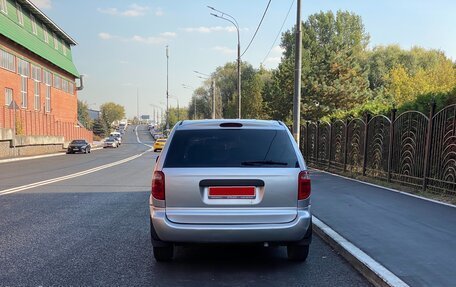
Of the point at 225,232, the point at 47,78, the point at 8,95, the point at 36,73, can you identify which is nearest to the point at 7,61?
the point at 8,95

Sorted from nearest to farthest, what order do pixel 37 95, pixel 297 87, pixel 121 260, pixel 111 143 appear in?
1. pixel 121 260
2. pixel 297 87
3. pixel 37 95
4. pixel 111 143

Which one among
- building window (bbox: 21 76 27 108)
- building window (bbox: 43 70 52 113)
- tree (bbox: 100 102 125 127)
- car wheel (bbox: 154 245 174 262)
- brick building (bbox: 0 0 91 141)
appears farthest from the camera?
tree (bbox: 100 102 125 127)

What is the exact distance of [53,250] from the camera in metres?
6.04

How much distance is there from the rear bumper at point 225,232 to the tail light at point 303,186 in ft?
0.71

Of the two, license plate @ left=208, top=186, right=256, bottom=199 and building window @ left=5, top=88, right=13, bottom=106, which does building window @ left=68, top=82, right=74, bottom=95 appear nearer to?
building window @ left=5, top=88, right=13, bottom=106

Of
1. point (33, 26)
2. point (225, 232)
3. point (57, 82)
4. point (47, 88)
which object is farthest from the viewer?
point (57, 82)

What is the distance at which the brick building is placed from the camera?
132 feet

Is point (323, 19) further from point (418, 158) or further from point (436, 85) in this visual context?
point (418, 158)

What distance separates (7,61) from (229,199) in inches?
1643

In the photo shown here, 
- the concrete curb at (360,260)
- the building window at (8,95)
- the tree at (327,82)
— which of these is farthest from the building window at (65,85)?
the concrete curb at (360,260)

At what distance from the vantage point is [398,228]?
22.4ft

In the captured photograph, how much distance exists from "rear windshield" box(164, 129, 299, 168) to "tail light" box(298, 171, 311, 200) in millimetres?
140

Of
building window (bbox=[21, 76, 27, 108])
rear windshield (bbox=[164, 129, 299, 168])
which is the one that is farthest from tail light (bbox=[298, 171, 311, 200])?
building window (bbox=[21, 76, 27, 108])

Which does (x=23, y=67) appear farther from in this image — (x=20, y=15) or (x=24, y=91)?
(x=20, y=15)
